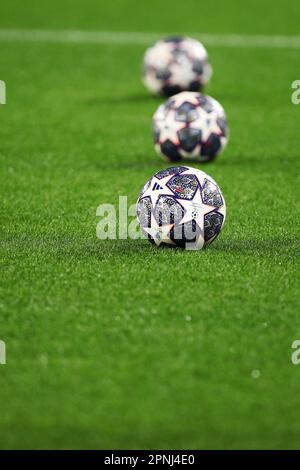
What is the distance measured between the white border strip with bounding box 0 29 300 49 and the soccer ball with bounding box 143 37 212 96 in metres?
6.99

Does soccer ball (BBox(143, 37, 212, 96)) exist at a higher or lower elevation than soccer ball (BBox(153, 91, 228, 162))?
higher

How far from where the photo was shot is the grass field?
14.9 feet

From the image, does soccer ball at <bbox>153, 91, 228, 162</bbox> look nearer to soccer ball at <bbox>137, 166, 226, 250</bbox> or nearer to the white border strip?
soccer ball at <bbox>137, 166, 226, 250</bbox>

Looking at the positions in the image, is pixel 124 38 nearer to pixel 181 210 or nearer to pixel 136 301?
pixel 181 210

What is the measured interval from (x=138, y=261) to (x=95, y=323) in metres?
1.20

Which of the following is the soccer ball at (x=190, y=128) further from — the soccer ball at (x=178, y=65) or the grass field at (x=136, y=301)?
the soccer ball at (x=178, y=65)

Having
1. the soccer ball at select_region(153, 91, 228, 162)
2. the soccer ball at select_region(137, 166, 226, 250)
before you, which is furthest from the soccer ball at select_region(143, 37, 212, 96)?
the soccer ball at select_region(137, 166, 226, 250)

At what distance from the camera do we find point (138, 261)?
6.78m

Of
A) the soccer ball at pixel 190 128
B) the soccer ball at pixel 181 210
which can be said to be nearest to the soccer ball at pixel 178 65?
the soccer ball at pixel 190 128

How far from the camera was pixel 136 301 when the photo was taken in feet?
19.7

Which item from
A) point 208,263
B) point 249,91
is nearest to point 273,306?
point 208,263

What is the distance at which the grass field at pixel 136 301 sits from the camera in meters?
4.53

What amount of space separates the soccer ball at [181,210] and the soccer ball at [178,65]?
690cm

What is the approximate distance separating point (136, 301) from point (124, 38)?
16902mm
